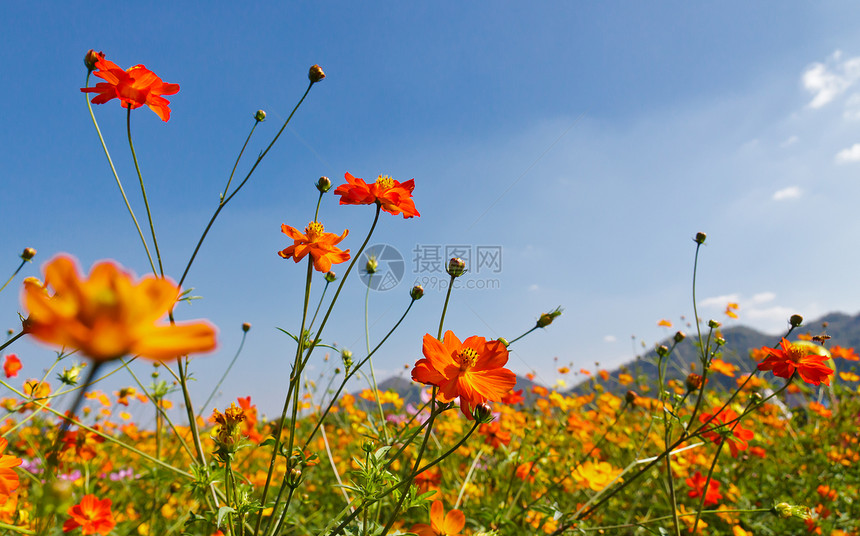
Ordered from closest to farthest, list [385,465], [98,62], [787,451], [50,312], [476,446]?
[50,312] → [385,465] → [98,62] → [476,446] → [787,451]

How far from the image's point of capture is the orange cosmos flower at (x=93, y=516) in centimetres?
117

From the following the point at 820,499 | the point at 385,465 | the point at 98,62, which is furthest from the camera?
the point at 820,499

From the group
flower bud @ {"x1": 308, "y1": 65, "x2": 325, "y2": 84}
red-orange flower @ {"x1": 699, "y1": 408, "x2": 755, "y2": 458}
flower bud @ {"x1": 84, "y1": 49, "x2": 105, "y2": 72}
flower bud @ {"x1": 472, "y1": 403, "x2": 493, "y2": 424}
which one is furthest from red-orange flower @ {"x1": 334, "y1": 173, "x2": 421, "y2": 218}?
red-orange flower @ {"x1": 699, "y1": 408, "x2": 755, "y2": 458}

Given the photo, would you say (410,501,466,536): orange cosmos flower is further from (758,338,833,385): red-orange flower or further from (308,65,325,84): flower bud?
(308,65,325,84): flower bud

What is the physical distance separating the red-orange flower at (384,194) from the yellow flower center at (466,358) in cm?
40

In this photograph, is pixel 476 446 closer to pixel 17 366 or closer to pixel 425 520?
pixel 425 520

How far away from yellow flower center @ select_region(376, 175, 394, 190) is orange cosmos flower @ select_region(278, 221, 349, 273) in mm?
169

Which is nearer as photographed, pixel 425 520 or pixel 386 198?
pixel 386 198

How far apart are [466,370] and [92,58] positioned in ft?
3.91

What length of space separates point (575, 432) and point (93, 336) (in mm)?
2521

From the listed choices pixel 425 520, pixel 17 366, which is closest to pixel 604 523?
Result: pixel 425 520

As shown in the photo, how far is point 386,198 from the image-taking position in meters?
1.11

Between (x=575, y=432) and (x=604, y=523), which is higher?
(x=575, y=432)

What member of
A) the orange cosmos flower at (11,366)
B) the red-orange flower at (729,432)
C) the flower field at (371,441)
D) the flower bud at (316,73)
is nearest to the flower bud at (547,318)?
the flower field at (371,441)
